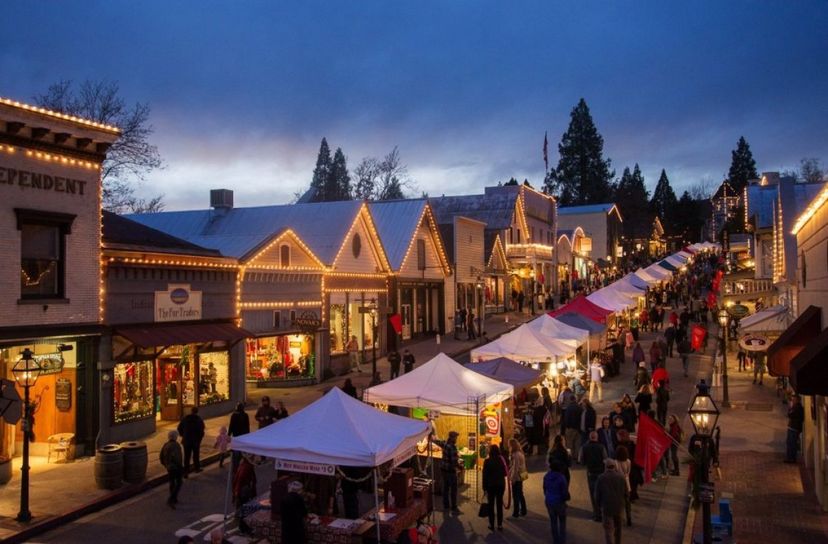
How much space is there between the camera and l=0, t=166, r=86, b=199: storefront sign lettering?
51.0 ft

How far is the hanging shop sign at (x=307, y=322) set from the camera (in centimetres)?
2717

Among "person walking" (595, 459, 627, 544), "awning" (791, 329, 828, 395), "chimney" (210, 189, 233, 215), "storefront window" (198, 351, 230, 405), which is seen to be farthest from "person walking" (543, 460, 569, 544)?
"chimney" (210, 189, 233, 215)

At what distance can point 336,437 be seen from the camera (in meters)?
10.9

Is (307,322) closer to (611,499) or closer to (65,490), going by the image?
(65,490)

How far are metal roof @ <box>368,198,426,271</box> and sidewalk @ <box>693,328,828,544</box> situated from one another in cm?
1887

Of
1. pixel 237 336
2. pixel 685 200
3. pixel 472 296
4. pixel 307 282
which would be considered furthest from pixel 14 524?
pixel 685 200

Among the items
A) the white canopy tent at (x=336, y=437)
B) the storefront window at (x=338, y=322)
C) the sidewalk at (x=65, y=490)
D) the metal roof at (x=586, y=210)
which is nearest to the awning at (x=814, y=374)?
the white canopy tent at (x=336, y=437)

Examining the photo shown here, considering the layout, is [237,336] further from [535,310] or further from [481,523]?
[535,310]

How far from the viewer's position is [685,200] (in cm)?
13750

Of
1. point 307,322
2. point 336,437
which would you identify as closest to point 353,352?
point 307,322

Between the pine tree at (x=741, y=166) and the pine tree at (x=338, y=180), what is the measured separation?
239 ft

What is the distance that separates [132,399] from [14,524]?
6.91m

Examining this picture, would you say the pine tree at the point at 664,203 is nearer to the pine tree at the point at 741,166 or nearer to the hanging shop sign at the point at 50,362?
the pine tree at the point at 741,166

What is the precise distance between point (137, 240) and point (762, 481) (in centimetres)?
1710
